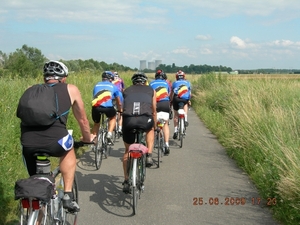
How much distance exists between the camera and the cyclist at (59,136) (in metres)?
3.88

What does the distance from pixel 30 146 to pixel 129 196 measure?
3.05m

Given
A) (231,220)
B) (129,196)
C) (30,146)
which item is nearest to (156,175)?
(129,196)

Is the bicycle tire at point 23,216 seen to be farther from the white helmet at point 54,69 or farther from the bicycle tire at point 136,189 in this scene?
the bicycle tire at point 136,189

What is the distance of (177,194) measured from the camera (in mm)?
6652

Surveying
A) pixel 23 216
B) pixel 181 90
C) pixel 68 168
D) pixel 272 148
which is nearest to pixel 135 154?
pixel 68 168

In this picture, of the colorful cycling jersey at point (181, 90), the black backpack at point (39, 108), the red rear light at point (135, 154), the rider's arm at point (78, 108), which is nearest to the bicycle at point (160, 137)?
the colorful cycling jersey at point (181, 90)

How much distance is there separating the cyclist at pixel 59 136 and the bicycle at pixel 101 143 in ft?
14.1

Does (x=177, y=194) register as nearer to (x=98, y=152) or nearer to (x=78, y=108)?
(x=98, y=152)

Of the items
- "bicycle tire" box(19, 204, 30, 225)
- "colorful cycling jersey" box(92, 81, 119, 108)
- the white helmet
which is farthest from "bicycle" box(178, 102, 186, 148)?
"bicycle tire" box(19, 204, 30, 225)

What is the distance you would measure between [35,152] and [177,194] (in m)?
3.35

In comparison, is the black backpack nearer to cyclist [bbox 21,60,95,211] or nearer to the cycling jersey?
cyclist [bbox 21,60,95,211]

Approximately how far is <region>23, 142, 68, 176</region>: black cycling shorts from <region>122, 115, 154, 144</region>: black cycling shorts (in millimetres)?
2465

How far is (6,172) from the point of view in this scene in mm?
5840

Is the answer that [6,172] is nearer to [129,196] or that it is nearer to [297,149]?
[129,196]
